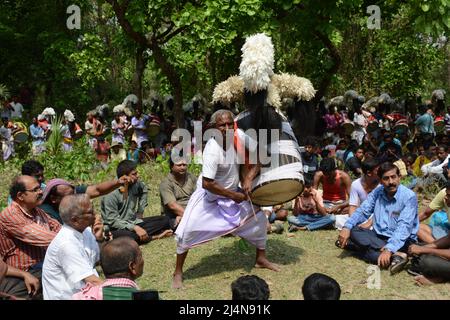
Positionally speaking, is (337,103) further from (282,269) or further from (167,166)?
(282,269)

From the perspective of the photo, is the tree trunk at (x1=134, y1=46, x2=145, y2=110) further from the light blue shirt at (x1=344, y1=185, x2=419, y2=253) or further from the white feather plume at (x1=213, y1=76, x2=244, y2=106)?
the light blue shirt at (x1=344, y1=185, x2=419, y2=253)

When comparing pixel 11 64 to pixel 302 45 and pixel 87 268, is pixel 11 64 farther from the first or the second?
pixel 87 268

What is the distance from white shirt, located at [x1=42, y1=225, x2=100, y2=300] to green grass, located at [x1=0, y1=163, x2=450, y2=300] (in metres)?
1.43

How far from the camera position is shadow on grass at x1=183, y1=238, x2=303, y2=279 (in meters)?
5.93

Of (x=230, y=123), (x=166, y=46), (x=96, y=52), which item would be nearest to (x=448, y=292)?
(x=230, y=123)

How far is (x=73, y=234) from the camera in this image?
13.0ft

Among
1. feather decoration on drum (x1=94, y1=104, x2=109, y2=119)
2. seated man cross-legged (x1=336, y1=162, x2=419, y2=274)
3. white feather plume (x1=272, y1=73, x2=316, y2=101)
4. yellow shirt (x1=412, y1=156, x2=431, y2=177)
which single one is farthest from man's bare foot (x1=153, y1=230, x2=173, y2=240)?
feather decoration on drum (x1=94, y1=104, x2=109, y2=119)

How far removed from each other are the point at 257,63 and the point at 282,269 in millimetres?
2124

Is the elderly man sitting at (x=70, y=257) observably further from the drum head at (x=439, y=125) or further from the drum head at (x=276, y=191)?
the drum head at (x=439, y=125)

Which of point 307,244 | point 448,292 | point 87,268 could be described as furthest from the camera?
point 307,244

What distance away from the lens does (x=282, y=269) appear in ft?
19.2

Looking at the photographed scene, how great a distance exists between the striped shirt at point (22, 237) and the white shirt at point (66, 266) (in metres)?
0.75

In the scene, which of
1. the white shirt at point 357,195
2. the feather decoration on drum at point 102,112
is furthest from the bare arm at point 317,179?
the feather decoration on drum at point 102,112

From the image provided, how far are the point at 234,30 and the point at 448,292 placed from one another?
6.48m
